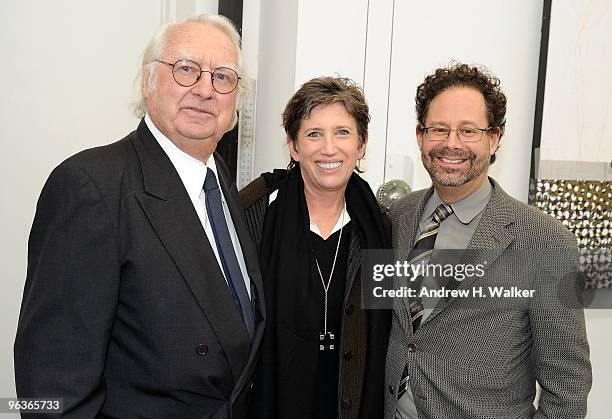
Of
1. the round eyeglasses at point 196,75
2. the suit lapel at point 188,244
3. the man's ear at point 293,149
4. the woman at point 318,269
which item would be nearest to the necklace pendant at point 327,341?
the woman at point 318,269

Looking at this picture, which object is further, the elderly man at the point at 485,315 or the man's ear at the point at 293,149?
the man's ear at the point at 293,149

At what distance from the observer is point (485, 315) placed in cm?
166

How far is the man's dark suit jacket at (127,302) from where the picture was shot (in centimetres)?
119

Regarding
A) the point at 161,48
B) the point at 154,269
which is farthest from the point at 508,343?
the point at 161,48

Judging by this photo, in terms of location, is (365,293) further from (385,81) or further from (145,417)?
(385,81)

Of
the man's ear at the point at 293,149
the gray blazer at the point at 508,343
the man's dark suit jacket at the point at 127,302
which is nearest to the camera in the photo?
the man's dark suit jacket at the point at 127,302

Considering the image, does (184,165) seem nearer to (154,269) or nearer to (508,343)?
(154,269)

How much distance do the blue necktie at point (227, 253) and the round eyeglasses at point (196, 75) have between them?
226 mm

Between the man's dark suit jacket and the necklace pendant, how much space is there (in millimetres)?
396

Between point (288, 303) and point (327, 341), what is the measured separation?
17 centimetres

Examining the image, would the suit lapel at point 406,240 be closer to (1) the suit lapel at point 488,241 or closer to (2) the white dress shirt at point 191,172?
(1) the suit lapel at point 488,241

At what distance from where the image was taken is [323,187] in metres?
1.86

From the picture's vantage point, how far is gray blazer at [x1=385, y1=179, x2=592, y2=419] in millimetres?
1632

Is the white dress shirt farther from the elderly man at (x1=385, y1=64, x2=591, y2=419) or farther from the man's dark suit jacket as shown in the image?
the elderly man at (x1=385, y1=64, x2=591, y2=419)
